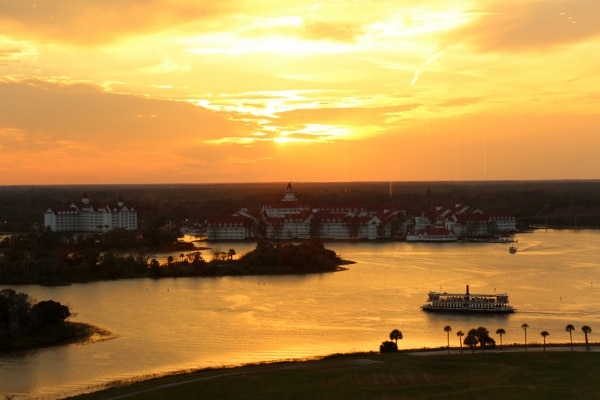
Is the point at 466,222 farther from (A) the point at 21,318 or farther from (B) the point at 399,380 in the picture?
(B) the point at 399,380

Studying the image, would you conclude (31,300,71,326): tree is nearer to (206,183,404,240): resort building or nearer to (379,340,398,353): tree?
(379,340,398,353): tree

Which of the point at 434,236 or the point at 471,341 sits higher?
the point at 434,236

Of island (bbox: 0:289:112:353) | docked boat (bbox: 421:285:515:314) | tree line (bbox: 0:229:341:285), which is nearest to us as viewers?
island (bbox: 0:289:112:353)

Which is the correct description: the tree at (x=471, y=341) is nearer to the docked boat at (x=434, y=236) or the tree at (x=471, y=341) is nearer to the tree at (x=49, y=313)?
the tree at (x=49, y=313)

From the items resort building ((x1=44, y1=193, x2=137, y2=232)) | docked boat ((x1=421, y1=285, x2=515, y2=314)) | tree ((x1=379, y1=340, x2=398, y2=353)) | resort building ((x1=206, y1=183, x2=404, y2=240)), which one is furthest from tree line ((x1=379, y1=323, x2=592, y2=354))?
resort building ((x1=44, y1=193, x2=137, y2=232))

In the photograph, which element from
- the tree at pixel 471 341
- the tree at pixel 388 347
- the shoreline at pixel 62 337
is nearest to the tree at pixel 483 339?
the tree at pixel 471 341

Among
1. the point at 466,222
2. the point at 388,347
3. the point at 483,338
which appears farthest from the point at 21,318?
the point at 466,222
